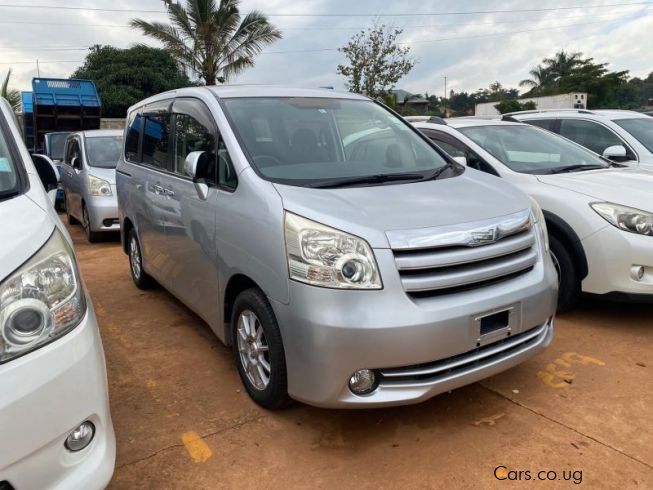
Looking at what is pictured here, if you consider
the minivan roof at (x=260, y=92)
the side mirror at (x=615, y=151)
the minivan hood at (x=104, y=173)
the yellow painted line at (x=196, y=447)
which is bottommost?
the yellow painted line at (x=196, y=447)

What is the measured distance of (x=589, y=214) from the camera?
4023mm

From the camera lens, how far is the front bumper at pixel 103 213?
26.0 feet

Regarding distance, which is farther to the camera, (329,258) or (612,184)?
(612,184)

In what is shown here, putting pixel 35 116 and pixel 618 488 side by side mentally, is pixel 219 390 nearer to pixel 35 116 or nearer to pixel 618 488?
pixel 618 488

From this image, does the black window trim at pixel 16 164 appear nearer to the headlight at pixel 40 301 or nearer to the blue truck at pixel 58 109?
the headlight at pixel 40 301

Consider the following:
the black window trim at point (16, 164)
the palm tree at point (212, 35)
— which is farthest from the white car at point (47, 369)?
the palm tree at point (212, 35)

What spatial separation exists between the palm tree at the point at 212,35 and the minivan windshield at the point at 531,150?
16.7 meters

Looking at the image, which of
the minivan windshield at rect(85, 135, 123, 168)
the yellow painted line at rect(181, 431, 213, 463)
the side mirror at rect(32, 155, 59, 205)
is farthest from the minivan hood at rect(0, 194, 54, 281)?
the minivan windshield at rect(85, 135, 123, 168)

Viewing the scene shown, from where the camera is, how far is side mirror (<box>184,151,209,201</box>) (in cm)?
333

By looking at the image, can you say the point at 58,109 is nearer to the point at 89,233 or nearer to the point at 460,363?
the point at 89,233

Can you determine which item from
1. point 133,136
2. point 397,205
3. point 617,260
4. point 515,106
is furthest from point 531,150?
point 515,106

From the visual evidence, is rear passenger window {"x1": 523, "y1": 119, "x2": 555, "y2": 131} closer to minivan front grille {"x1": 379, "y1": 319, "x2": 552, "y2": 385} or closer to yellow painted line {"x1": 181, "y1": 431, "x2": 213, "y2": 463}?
minivan front grille {"x1": 379, "y1": 319, "x2": 552, "y2": 385}

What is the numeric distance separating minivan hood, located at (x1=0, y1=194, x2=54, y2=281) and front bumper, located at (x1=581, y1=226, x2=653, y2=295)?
3515mm

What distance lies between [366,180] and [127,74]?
2531 cm
